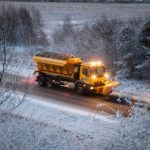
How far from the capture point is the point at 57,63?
27.6 m

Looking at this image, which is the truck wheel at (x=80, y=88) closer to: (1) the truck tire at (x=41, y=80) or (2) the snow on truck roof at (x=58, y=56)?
(2) the snow on truck roof at (x=58, y=56)

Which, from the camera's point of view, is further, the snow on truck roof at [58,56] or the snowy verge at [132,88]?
the snow on truck roof at [58,56]

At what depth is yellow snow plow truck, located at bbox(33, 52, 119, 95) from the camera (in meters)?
26.0

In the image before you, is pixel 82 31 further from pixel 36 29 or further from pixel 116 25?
pixel 36 29

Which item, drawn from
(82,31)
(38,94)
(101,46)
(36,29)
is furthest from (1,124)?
(36,29)

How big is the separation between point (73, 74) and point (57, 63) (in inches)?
54.9

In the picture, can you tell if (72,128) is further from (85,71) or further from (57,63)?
(57,63)

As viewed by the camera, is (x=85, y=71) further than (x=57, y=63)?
No

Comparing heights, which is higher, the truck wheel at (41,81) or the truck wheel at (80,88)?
the truck wheel at (80,88)

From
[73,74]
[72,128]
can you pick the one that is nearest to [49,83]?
[73,74]

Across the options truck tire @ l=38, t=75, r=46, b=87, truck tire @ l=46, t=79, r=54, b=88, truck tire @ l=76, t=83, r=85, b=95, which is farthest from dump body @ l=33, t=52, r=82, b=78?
truck tire @ l=76, t=83, r=85, b=95

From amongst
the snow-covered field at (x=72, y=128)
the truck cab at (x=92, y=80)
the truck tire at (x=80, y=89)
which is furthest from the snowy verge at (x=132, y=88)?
the truck tire at (x=80, y=89)

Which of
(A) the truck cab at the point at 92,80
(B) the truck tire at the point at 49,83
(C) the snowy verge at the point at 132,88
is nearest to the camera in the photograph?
(A) the truck cab at the point at 92,80

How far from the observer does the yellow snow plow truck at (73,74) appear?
25953 mm
